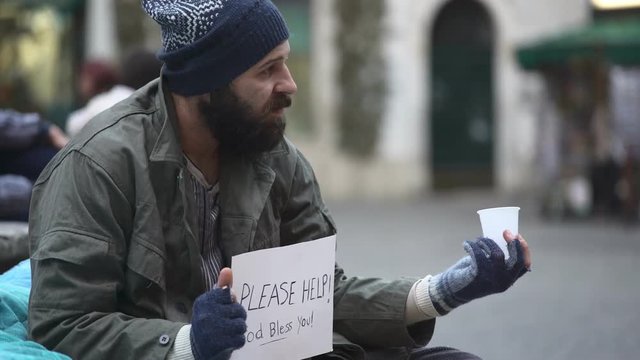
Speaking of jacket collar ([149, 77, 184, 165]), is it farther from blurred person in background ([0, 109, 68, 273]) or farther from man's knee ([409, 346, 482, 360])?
blurred person in background ([0, 109, 68, 273])

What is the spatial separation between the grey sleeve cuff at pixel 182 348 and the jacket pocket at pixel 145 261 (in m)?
0.17

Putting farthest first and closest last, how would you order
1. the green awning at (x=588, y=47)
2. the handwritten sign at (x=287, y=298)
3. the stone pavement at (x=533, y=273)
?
the green awning at (x=588, y=47), the stone pavement at (x=533, y=273), the handwritten sign at (x=287, y=298)

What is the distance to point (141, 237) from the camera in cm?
252

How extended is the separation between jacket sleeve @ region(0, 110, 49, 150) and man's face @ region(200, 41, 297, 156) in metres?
2.68

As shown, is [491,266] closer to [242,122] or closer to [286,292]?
[286,292]

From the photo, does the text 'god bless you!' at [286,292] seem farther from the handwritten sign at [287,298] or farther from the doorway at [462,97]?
the doorway at [462,97]

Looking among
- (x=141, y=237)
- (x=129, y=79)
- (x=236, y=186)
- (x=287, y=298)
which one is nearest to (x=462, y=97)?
(x=129, y=79)

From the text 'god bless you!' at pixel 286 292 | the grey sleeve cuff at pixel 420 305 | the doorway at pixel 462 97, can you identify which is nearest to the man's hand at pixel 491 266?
the grey sleeve cuff at pixel 420 305

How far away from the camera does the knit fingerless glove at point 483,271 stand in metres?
2.61

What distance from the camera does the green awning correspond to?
13.5m

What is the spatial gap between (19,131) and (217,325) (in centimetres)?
322

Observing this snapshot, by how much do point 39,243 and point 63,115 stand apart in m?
16.6

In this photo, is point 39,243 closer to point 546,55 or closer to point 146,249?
point 146,249

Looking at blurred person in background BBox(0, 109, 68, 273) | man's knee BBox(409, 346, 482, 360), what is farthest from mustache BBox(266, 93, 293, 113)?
blurred person in background BBox(0, 109, 68, 273)
